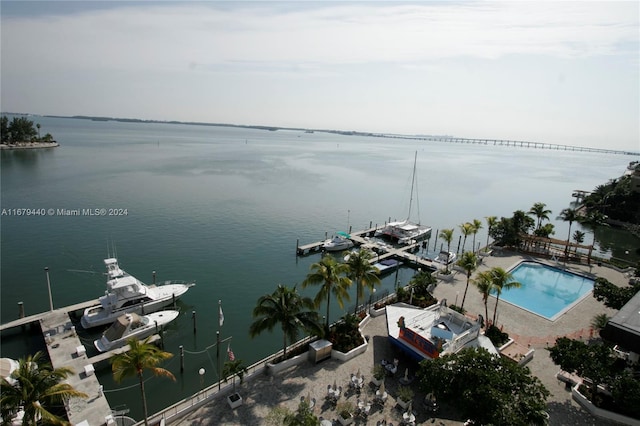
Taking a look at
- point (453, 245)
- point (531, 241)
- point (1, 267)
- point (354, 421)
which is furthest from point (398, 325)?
point (1, 267)

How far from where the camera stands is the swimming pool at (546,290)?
136 ft

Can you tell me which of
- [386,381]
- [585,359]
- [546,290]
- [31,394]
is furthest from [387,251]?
[31,394]

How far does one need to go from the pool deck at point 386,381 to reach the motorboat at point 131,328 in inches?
492

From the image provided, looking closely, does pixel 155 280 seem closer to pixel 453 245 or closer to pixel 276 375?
pixel 276 375

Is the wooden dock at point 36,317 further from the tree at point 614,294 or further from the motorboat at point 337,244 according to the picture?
the tree at point 614,294

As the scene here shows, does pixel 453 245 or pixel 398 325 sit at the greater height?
pixel 398 325

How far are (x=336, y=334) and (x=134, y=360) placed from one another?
15733mm

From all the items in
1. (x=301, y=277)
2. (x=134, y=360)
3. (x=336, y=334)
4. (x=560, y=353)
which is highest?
(x=134, y=360)

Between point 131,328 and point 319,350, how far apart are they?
60.9 feet

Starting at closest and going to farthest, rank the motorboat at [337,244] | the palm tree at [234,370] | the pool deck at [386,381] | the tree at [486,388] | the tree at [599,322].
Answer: the tree at [486,388] < the pool deck at [386,381] < the palm tree at [234,370] < the tree at [599,322] < the motorboat at [337,244]

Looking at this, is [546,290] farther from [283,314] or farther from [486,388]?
[283,314]

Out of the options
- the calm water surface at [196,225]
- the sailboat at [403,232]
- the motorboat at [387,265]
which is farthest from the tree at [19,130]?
the motorboat at [387,265]

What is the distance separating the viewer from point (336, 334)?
96.8 feet

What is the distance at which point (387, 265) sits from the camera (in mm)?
55625
